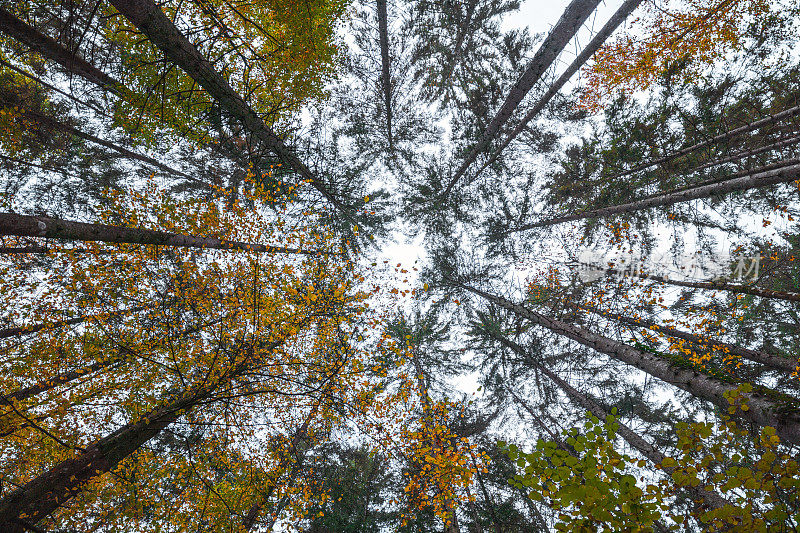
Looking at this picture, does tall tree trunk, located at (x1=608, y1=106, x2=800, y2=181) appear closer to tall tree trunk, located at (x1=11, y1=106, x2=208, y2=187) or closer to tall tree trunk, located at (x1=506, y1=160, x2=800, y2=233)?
tall tree trunk, located at (x1=506, y1=160, x2=800, y2=233)

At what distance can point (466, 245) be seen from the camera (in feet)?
40.9

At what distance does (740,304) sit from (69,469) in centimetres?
1447

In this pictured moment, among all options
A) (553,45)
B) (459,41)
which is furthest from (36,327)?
(553,45)

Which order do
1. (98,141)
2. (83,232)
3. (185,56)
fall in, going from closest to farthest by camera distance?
(185,56)
(83,232)
(98,141)

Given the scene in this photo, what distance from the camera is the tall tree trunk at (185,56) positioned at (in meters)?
3.85

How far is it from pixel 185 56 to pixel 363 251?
7818 millimetres

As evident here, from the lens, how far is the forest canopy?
570 cm

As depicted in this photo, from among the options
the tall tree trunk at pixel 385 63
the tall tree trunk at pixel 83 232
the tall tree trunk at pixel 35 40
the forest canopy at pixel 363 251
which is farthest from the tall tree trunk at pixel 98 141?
the tall tree trunk at pixel 385 63

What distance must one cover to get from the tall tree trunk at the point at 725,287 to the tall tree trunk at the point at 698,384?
2.24 meters

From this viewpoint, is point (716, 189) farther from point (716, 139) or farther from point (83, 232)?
point (83, 232)

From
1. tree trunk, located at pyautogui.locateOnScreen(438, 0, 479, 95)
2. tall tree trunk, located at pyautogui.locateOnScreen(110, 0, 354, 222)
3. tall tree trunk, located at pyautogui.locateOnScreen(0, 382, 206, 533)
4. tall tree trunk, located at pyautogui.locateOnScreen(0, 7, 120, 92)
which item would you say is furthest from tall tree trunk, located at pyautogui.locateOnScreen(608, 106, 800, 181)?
tall tree trunk, located at pyautogui.locateOnScreen(0, 7, 120, 92)

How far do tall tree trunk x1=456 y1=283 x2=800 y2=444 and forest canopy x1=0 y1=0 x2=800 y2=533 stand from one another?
0.04m

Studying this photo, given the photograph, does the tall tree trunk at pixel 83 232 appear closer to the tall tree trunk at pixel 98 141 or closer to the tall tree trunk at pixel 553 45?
the tall tree trunk at pixel 98 141

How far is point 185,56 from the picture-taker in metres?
4.36
